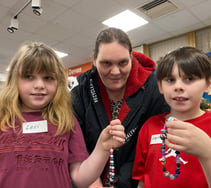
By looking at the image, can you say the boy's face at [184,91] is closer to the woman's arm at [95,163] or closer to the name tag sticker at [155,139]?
the name tag sticker at [155,139]

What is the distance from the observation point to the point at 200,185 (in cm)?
81

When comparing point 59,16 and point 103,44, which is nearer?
point 103,44

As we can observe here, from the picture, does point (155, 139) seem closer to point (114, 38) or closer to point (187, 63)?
point (187, 63)

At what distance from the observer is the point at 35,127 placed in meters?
0.96

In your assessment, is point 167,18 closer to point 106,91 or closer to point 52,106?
point 106,91

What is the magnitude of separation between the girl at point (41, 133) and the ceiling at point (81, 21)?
1696 millimetres

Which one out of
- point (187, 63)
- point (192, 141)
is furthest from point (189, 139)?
point (187, 63)

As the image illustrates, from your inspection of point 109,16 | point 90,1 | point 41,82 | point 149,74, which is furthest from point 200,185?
point 109,16

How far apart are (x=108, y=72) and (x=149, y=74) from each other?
282mm

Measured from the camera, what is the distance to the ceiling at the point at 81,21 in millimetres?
3415

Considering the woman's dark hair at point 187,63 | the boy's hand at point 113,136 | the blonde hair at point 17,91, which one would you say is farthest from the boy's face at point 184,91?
the blonde hair at point 17,91

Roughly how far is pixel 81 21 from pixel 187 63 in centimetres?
347

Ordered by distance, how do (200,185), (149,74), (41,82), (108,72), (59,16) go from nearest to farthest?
(200,185), (41,82), (108,72), (149,74), (59,16)

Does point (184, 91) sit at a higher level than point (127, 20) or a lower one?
lower
